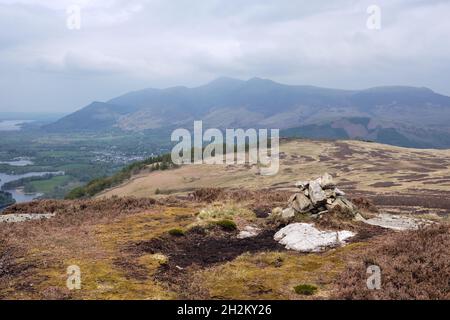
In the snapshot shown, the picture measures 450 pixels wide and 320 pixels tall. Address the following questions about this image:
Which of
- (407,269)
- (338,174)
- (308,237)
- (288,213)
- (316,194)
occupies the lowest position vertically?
(338,174)

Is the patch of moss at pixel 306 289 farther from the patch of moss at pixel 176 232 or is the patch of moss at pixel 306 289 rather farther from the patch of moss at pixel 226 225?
the patch of moss at pixel 226 225

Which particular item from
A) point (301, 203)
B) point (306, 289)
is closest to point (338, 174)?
point (301, 203)

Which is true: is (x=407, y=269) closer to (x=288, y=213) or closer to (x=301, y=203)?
(x=301, y=203)

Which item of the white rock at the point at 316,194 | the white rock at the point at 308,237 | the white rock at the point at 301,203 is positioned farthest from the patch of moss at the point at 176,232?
the white rock at the point at 316,194

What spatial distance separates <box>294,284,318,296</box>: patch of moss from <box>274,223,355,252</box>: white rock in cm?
644

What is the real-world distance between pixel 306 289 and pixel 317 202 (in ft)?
41.6

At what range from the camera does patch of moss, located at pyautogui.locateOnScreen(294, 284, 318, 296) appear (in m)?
16.7

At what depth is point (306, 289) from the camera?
16797mm

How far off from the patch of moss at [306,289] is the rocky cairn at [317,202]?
1147 centimetres

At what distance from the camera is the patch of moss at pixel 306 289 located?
16.7 metres

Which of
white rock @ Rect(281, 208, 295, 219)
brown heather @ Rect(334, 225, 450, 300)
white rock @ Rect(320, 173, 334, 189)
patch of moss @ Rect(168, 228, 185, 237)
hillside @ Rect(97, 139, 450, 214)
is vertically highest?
white rock @ Rect(320, 173, 334, 189)

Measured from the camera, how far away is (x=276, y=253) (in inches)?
890

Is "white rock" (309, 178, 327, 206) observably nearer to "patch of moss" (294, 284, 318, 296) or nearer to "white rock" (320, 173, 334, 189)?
"white rock" (320, 173, 334, 189)

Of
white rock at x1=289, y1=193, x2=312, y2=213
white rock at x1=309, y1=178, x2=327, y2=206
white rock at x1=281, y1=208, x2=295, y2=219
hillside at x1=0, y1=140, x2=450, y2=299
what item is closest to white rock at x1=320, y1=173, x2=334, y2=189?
white rock at x1=309, y1=178, x2=327, y2=206
